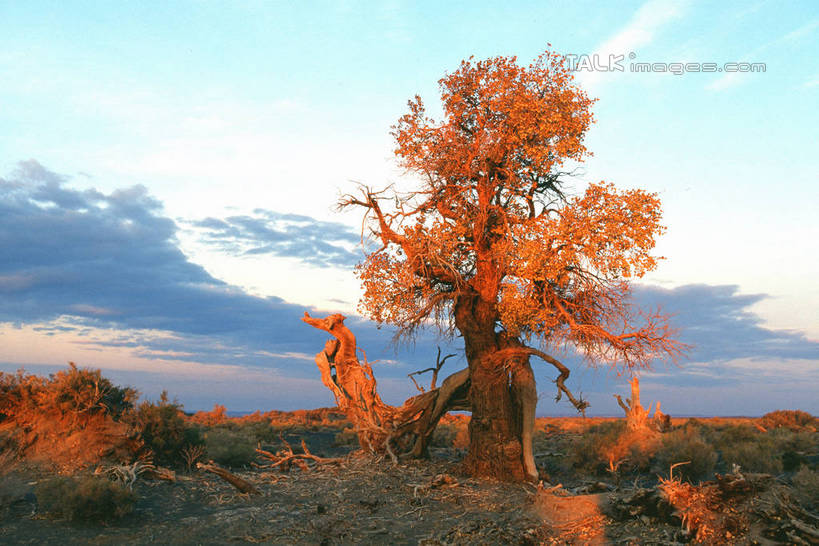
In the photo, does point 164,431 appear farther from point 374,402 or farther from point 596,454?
point 596,454

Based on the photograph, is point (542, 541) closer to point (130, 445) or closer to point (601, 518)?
point (601, 518)

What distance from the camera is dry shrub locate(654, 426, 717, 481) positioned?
16531mm

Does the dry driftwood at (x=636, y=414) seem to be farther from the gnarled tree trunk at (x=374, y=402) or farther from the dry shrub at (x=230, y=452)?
the dry shrub at (x=230, y=452)

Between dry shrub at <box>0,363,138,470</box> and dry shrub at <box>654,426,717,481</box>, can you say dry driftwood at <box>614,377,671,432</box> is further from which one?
dry shrub at <box>0,363,138,470</box>

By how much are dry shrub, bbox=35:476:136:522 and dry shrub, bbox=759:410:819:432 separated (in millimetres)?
30714

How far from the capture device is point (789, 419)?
102ft

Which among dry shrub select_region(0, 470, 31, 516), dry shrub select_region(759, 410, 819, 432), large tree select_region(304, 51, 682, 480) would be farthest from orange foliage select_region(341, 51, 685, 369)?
dry shrub select_region(759, 410, 819, 432)

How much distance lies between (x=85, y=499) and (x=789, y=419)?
111 feet

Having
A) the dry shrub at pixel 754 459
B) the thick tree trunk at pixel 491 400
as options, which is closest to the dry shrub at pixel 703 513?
the thick tree trunk at pixel 491 400

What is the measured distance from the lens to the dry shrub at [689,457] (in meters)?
16.5

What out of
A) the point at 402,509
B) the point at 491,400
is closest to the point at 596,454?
the point at 491,400

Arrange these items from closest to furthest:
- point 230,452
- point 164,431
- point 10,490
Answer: point 10,490 < point 164,431 < point 230,452

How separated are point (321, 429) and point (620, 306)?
2421 centimetres

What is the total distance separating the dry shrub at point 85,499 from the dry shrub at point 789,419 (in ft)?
101
